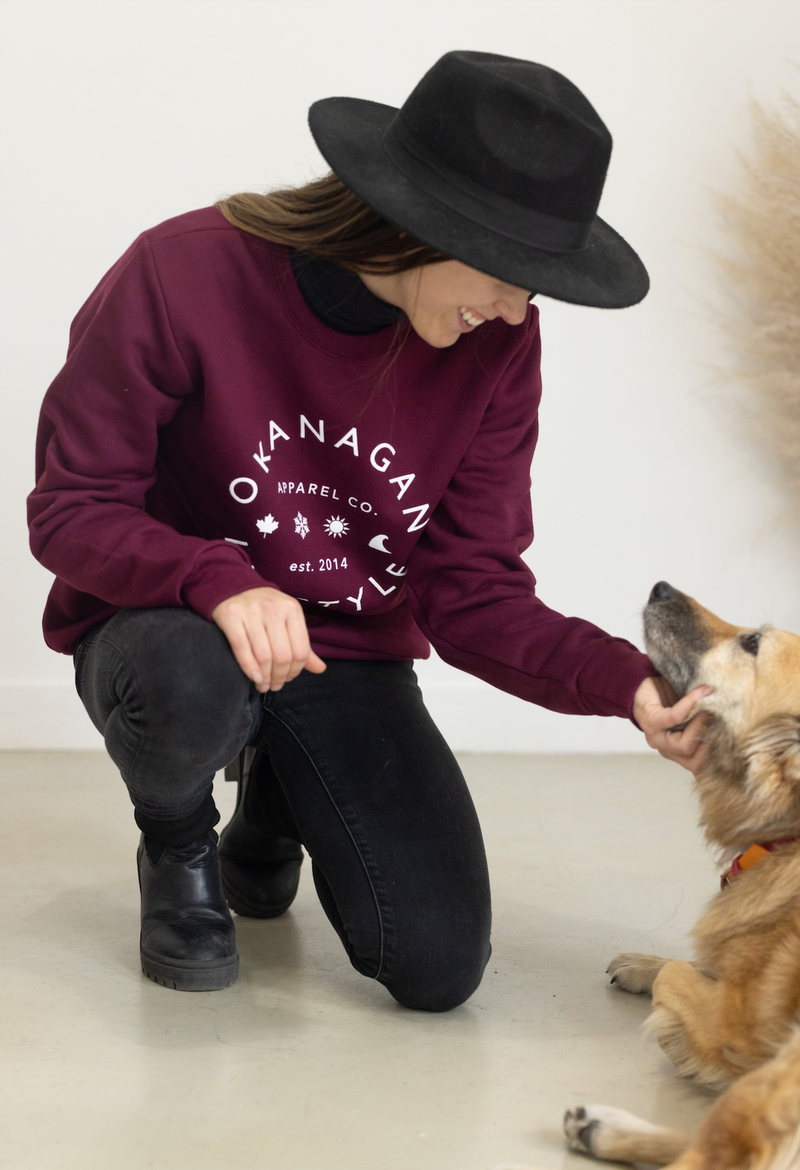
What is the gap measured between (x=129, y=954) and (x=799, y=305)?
237cm

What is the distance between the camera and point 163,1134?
123cm

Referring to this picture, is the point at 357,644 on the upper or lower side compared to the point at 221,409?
Result: lower

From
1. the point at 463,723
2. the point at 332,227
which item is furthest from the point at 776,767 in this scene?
the point at 463,723

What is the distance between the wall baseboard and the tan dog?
4.69ft

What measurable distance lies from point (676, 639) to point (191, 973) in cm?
86

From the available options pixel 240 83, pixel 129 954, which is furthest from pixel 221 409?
pixel 240 83

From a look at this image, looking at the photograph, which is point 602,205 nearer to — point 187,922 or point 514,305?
point 514,305

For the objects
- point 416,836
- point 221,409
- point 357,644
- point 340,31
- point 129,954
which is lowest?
point 129,954

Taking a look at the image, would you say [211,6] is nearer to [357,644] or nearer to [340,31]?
[340,31]

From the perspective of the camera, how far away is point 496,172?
1261mm

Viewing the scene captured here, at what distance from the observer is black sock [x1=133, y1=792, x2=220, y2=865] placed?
1644 mm

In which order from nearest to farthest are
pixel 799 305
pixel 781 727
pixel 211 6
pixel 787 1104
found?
pixel 787 1104, pixel 781 727, pixel 211 6, pixel 799 305

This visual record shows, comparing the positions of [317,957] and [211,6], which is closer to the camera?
[317,957]

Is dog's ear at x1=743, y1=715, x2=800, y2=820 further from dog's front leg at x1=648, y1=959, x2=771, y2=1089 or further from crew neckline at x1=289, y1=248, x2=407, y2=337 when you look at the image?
crew neckline at x1=289, y1=248, x2=407, y2=337
